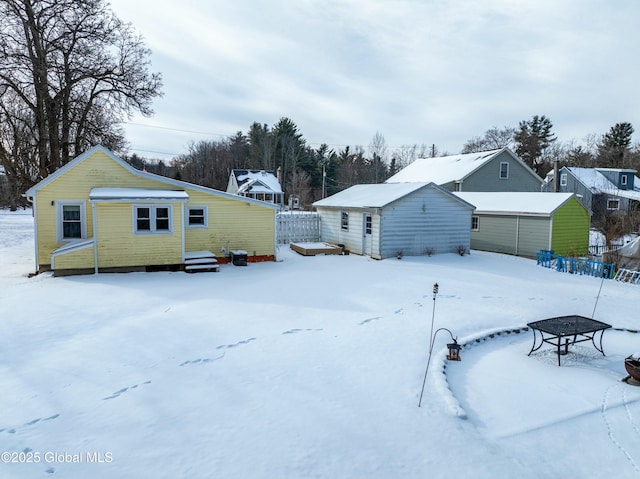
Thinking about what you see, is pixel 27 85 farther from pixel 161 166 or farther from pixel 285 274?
pixel 161 166

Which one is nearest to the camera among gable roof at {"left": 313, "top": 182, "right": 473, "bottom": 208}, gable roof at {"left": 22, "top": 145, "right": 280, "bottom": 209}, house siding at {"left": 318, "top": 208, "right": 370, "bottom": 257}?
gable roof at {"left": 22, "top": 145, "right": 280, "bottom": 209}

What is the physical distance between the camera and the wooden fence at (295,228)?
73.9 ft

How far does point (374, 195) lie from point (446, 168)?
1548 centimetres

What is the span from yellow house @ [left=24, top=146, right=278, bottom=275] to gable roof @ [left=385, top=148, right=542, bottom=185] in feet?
64.4

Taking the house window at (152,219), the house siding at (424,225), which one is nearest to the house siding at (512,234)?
the house siding at (424,225)

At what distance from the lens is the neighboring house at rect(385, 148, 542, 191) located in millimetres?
30062

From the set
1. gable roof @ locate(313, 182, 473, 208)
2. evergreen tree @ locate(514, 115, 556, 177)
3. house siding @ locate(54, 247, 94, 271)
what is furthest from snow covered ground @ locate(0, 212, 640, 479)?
evergreen tree @ locate(514, 115, 556, 177)

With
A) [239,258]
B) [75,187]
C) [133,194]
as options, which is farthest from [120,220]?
[239,258]

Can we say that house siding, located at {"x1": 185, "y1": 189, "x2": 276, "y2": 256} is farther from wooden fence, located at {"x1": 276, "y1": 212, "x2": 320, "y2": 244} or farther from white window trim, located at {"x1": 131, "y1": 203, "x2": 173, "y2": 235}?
wooden fence, located at {"x1": 276, "y1": 212, "x2": 320, "y2": 244}

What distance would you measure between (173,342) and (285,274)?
705 cm

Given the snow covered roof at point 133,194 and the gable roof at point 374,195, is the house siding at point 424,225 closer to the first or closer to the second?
the gable roof at point 374,195

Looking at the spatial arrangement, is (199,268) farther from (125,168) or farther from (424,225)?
(424,225)

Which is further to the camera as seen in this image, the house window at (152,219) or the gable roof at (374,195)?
the gable roof at (374,195)

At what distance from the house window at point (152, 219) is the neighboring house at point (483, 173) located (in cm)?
2068
